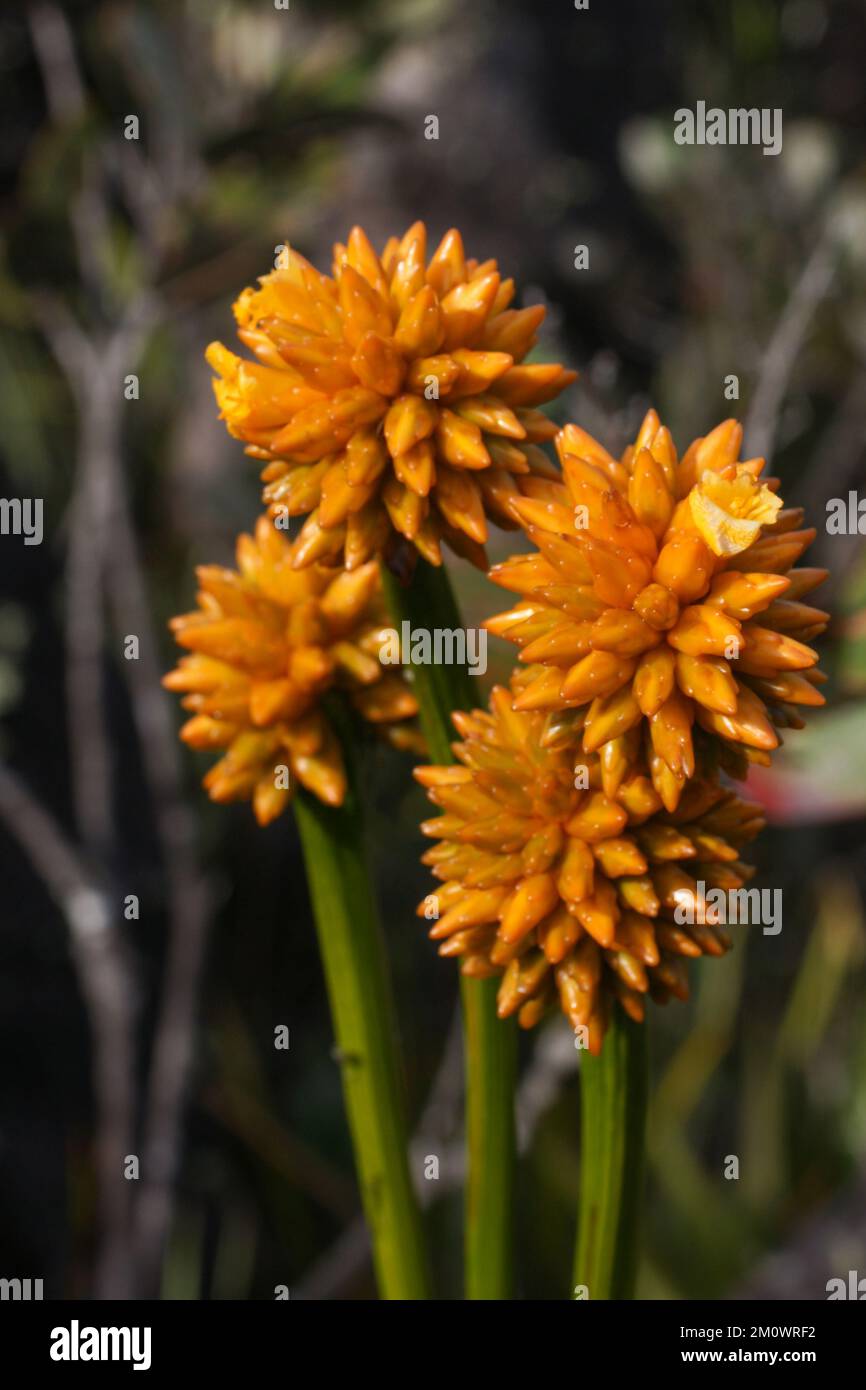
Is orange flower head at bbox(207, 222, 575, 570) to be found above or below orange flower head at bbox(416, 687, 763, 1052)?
above

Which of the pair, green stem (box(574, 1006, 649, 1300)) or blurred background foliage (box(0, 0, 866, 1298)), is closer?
green stem (box(574, 1006, 649, 1300))

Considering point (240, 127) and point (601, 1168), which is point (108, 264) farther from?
point (601, 1168)

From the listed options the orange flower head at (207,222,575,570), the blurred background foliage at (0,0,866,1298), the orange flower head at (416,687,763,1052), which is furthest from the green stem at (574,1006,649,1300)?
the blurred background foliage at (0,0,866,1298)

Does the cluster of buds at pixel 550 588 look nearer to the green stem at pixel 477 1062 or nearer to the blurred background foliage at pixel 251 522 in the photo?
Result: the green stem at pixel 477 1062

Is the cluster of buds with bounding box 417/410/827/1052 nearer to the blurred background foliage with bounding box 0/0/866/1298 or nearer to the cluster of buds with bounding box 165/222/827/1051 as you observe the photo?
the cluster of buds with bounding box 165/222/827/1051

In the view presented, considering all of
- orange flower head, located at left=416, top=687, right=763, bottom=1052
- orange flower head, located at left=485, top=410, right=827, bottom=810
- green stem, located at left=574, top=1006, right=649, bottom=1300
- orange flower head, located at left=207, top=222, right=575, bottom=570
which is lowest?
green stem, located at left=574, top=1006, right=649, bottom=1300

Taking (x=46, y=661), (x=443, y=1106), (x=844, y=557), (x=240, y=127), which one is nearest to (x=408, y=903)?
(x=443, y=1106)

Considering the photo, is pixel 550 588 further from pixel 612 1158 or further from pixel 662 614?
pixel 612 1158
